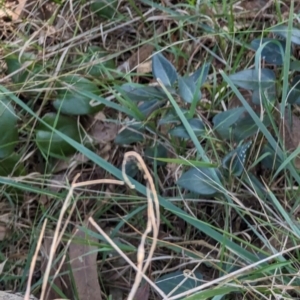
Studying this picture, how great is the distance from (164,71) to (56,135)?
30cm

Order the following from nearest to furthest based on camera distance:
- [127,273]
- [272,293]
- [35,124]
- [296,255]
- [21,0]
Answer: [272,293]
[296,255]
[127,273]
[35,124]
[21,0]

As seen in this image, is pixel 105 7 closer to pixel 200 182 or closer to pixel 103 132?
pixel 103 132

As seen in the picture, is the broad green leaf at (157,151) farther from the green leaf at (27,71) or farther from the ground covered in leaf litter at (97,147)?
the green leaf at (27,71)

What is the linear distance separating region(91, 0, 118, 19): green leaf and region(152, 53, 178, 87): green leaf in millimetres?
319

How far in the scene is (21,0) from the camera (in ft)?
4.53

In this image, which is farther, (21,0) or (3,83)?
(21,0)

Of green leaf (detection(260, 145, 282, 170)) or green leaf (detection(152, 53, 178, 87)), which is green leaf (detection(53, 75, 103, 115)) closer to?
green leaf (detection(152, 53, 178, 87))

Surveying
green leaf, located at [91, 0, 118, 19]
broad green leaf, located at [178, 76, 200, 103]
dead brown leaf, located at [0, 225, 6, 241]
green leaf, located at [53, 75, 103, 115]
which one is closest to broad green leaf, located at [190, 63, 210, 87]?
broad green leaf, located at [178, 76, 200, 103]

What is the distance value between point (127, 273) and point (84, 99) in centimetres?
40

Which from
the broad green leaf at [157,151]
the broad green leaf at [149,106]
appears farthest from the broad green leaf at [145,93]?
the broad green leaf at [157,151]

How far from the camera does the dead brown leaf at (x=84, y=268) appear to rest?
1055mm

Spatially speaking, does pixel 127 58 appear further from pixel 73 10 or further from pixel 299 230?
pixel 299 230

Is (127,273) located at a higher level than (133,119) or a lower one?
lower

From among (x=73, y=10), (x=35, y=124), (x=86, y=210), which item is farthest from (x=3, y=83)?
(x=86, y=210)
